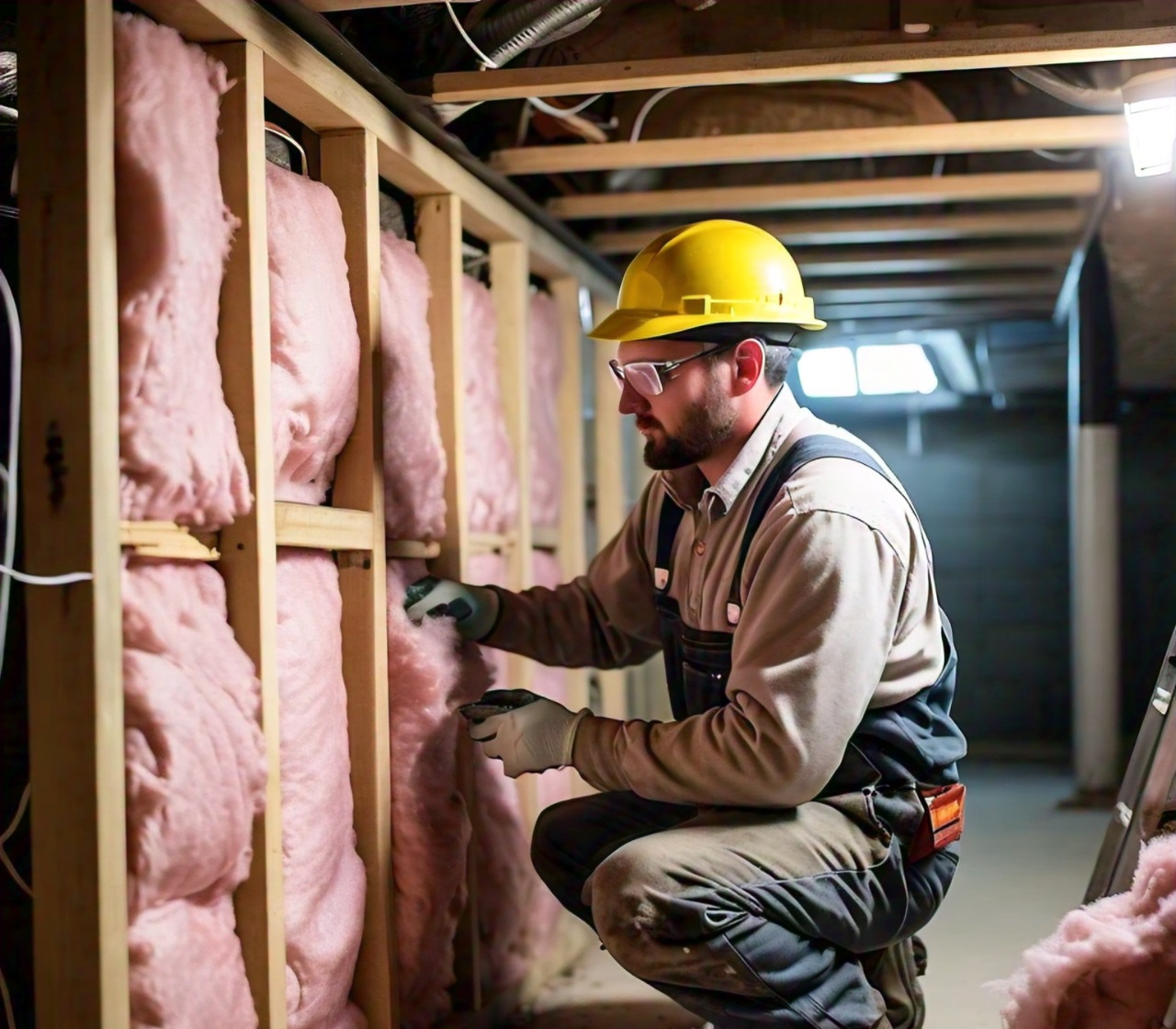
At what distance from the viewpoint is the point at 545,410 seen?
3.21 meters

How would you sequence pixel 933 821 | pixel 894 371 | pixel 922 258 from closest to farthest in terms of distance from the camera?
1. pixel 933 821
2. pixel 922 258
3. pixel 894 371

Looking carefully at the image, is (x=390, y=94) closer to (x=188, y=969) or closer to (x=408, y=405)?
(x=408, y=405)

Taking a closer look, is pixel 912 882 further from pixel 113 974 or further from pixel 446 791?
pixel 113 974

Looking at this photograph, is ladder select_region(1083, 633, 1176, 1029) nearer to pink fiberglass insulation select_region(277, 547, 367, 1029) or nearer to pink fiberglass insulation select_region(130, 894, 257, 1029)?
pink fiberglass insulation select_region(277, 547, 367, 1029)

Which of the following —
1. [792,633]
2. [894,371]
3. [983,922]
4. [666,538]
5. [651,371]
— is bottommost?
[983,922]

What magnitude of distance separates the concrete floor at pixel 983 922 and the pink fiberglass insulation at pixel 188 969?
39.6 inches

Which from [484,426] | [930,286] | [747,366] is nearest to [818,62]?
[747,366]

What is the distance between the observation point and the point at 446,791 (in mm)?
2324

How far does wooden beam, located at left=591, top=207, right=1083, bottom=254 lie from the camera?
3641mm

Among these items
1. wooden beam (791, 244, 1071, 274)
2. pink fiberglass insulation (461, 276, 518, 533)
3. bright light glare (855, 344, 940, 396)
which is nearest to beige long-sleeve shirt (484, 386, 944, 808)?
pink fiberglass insulation (461, 276, 518, 533)

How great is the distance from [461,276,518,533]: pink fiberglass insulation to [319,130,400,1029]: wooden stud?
456mm

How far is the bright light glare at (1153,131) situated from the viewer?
7.81 ft

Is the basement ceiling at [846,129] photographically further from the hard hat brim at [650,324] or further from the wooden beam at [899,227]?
the hard hat brim at [650,324]

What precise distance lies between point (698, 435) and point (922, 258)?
212 centimetres
